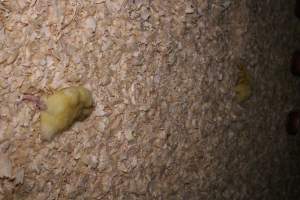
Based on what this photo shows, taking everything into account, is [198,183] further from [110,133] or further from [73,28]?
[73,28]

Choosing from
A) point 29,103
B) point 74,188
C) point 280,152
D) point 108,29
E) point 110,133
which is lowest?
point 280,152

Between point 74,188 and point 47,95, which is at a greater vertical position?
point 47,95

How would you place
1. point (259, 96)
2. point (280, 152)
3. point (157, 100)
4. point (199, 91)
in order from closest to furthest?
point (157, 100)
point (199, 91)
point (259, 96)
point (280, 152)

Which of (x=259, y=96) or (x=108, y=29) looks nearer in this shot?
(x=108, y=29)

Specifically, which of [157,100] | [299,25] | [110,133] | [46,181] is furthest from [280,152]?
[46,181]

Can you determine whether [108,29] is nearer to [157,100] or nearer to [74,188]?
[157,100]

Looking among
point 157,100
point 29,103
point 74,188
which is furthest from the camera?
point 157,100
